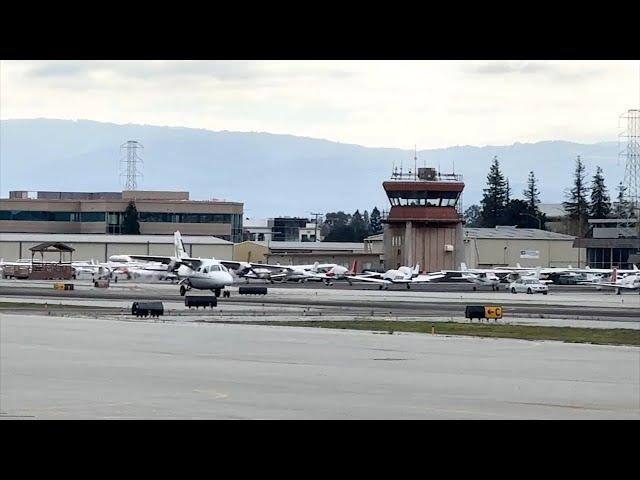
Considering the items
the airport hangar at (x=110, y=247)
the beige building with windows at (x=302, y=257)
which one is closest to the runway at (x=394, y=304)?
the airport hangar at (x=110, y=247)

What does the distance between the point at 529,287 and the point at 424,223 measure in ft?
146

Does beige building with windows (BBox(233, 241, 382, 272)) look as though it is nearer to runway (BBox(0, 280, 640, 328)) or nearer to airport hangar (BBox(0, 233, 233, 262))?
airport hangar (BBox(0, 233, 233, 262))

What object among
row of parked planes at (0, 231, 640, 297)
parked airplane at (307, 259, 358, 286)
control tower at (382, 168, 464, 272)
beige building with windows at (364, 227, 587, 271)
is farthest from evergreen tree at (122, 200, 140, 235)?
parked airplane at (307, 259, 358, 286)

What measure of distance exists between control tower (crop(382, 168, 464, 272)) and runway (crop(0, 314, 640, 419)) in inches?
3785

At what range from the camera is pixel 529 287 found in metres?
98.8

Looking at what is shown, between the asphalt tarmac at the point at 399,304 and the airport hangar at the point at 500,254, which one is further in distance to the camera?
the airport hangar at the point at 500,254

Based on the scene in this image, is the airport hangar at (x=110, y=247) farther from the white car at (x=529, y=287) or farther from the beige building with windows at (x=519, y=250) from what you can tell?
the white car at (x=529, y=287)

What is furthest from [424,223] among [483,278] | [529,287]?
[529,287]

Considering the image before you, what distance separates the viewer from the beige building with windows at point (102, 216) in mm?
170625

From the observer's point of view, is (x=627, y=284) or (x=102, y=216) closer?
(x=627, y=284)

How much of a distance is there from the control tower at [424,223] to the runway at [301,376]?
315ft

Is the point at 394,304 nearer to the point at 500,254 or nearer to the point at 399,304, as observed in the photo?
the point at 399,304
